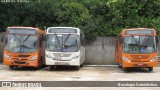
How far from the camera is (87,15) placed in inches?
1280

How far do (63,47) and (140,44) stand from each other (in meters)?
4.82

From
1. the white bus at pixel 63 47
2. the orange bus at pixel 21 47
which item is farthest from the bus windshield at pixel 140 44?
the orange bus at pixel 21 47

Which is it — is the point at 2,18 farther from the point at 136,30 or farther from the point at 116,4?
the point at 136,30

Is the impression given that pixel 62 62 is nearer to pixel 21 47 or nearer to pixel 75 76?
pixel 21 47

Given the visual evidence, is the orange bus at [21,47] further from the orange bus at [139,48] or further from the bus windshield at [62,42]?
the orange bus at [139,48]

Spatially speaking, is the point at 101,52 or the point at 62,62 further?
the point at 101,52

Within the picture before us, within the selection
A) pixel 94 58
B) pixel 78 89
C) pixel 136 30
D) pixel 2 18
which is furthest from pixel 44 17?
pixel 78 89

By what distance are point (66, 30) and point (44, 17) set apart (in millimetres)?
9987

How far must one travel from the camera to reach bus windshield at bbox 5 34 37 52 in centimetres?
2336

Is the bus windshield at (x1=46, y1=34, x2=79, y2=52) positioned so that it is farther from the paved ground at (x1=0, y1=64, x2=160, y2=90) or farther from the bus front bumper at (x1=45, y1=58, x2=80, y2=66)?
the paved ground at (x1=0, y1=64, x2=160, y2=90)

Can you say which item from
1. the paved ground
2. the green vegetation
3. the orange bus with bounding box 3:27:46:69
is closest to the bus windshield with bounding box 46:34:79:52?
the orange bus with bounding box 3:27:46:69

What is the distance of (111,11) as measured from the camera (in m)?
34.0

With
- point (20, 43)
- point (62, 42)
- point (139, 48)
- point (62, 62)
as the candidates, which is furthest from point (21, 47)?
point (139, 48)

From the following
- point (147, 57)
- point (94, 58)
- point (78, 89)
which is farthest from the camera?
point (94, 58)
